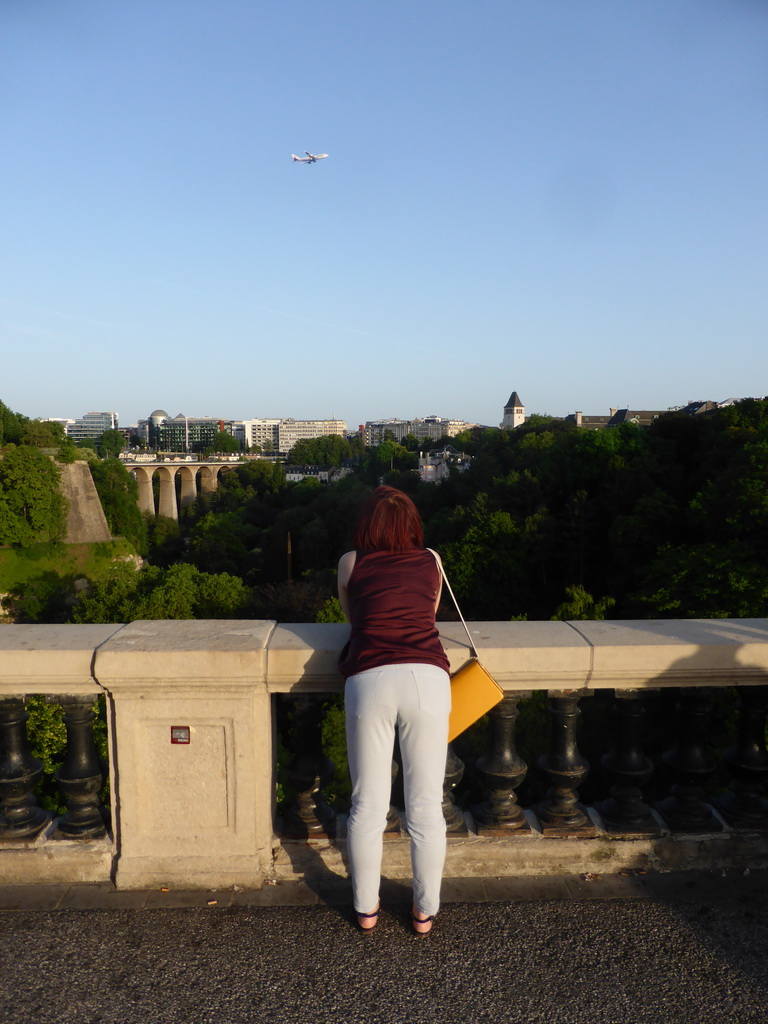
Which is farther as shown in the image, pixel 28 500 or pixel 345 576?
pixel 28 500

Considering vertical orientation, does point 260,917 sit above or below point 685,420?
below

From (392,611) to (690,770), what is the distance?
5.56 ft

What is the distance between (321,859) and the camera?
11.0 feet

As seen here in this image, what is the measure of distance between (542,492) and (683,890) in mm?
43615

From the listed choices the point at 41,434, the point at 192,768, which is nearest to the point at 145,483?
the point at 41,434

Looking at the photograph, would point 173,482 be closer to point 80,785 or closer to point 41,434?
point 41,434

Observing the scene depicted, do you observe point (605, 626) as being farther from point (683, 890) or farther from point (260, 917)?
point (260, 917)

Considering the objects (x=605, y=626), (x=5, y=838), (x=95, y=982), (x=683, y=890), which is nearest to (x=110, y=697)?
(x=5, y=838)

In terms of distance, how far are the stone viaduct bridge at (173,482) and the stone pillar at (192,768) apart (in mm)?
97531

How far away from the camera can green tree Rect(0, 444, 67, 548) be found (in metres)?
52.9

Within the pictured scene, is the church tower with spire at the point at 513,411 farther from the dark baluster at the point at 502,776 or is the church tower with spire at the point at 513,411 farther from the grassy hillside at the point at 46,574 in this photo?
the dark baluster at the point at 502,776

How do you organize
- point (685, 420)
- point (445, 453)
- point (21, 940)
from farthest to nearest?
point (445, 453) < point (685, 420) < point (21, 940)

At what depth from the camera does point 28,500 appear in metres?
54.2

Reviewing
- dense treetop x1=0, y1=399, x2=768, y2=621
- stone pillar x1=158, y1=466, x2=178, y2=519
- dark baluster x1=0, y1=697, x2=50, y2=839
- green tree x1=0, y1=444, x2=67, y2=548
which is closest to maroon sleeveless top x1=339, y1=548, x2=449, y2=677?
dark baluster x1=0, y1=697, x2=50, y2=839
